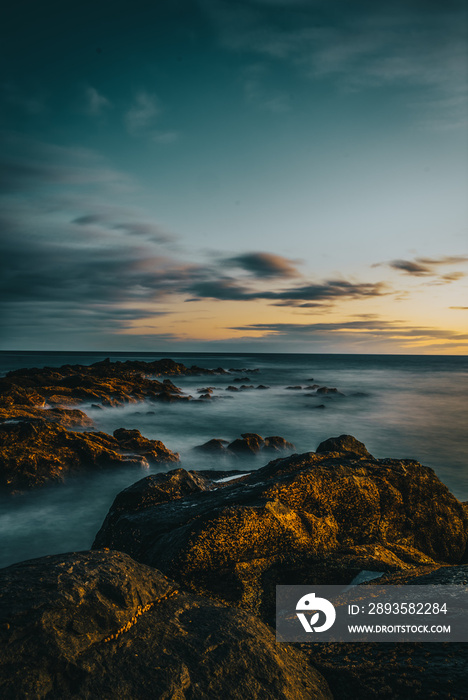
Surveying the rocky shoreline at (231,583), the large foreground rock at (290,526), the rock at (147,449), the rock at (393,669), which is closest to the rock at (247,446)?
the rock at (147,449)

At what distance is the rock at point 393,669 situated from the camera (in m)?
1.94

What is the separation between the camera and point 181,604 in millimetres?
2346

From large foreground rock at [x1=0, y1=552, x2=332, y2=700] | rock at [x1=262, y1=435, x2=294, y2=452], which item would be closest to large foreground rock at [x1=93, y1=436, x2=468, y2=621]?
large foreground rock at [x1=0, y1=552, x2=332, y2=700]

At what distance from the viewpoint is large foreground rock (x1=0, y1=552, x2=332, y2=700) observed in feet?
5.60

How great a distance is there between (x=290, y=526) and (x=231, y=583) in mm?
738

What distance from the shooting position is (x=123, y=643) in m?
1.94

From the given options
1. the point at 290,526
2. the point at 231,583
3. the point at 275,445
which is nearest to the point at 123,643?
the point at 231,583

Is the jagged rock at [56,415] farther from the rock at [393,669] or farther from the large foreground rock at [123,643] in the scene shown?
the rock at [393,669]

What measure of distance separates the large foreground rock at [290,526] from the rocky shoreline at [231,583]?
1 centimetres

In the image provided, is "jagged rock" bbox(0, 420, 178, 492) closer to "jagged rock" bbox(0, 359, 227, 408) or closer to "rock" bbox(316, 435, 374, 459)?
"jagged rock" bbox(0, 359, 227, 408)

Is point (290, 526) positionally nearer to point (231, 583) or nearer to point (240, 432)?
point (231, 583)

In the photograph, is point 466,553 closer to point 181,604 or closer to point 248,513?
point 248,513

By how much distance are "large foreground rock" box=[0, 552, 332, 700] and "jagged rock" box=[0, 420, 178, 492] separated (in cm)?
647

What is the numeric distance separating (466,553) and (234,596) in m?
3.28
